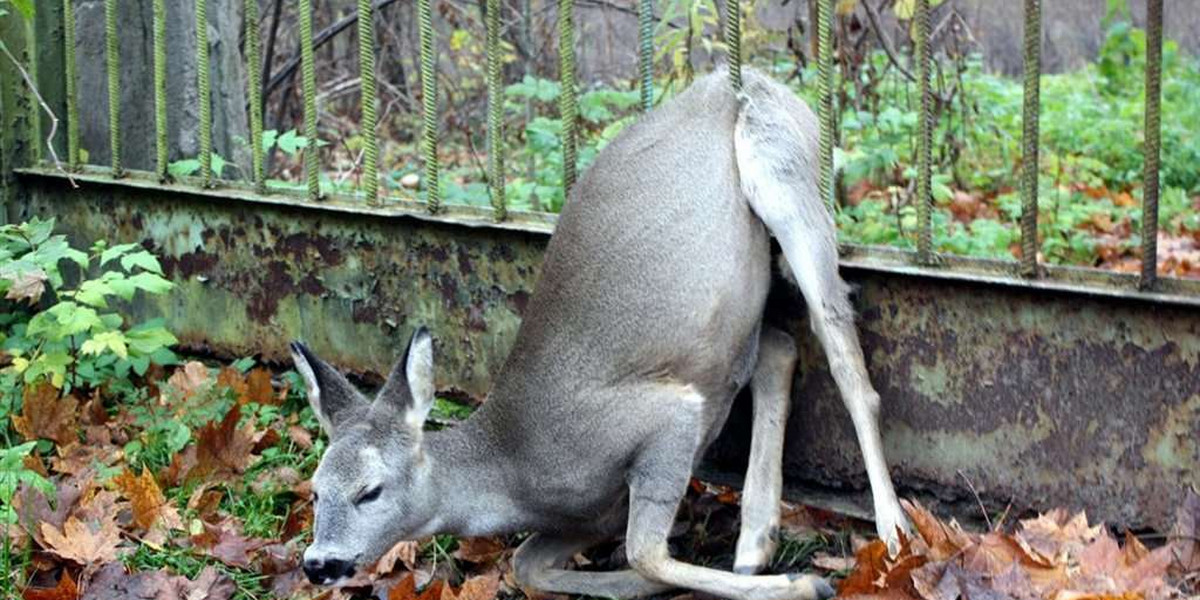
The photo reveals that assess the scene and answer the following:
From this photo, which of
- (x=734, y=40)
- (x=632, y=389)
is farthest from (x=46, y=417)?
(x=734, y=40)

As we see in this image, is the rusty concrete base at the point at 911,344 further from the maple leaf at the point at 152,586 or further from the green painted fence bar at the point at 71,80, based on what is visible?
the maple leaf at the point at 152,586

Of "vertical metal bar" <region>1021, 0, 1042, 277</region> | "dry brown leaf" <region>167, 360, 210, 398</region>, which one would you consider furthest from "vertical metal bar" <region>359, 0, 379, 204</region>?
"vertical metal bar" <region>1021, 0, 1042, 277</region>

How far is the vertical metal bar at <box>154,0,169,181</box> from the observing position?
6.68 meters

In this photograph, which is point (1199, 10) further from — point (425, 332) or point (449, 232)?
point (425, 332)

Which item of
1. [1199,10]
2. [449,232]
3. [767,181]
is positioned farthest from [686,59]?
[1199,10]

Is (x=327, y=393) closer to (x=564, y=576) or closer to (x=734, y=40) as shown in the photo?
(x=564, y=576)

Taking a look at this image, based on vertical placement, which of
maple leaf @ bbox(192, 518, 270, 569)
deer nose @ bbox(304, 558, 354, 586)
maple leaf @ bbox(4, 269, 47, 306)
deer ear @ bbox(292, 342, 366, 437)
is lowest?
maple leaf @ bbox(192, 518, 270, 569)

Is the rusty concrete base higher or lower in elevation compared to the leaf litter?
higher

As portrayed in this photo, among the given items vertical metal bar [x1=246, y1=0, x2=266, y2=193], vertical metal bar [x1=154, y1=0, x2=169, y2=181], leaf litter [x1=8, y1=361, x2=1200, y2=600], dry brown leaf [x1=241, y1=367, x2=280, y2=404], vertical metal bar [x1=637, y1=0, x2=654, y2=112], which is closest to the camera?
leaf litter [x1=8, y1=361, x2=1200, y2=600]

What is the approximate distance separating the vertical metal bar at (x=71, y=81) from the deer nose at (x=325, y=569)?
3140mm

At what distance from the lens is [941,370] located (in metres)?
4.91

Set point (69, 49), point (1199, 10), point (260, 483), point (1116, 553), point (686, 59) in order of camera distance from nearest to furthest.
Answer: point (1116, 553)
point (260, 483)
point (69, 49)
point (686, 59)
point (1199, 10)

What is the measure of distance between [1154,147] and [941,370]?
2.96 ft

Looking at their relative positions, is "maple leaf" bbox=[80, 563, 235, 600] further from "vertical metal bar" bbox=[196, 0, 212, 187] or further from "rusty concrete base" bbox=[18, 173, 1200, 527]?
"vertical metal bar" bbox=[196, 0, 212, 187]
